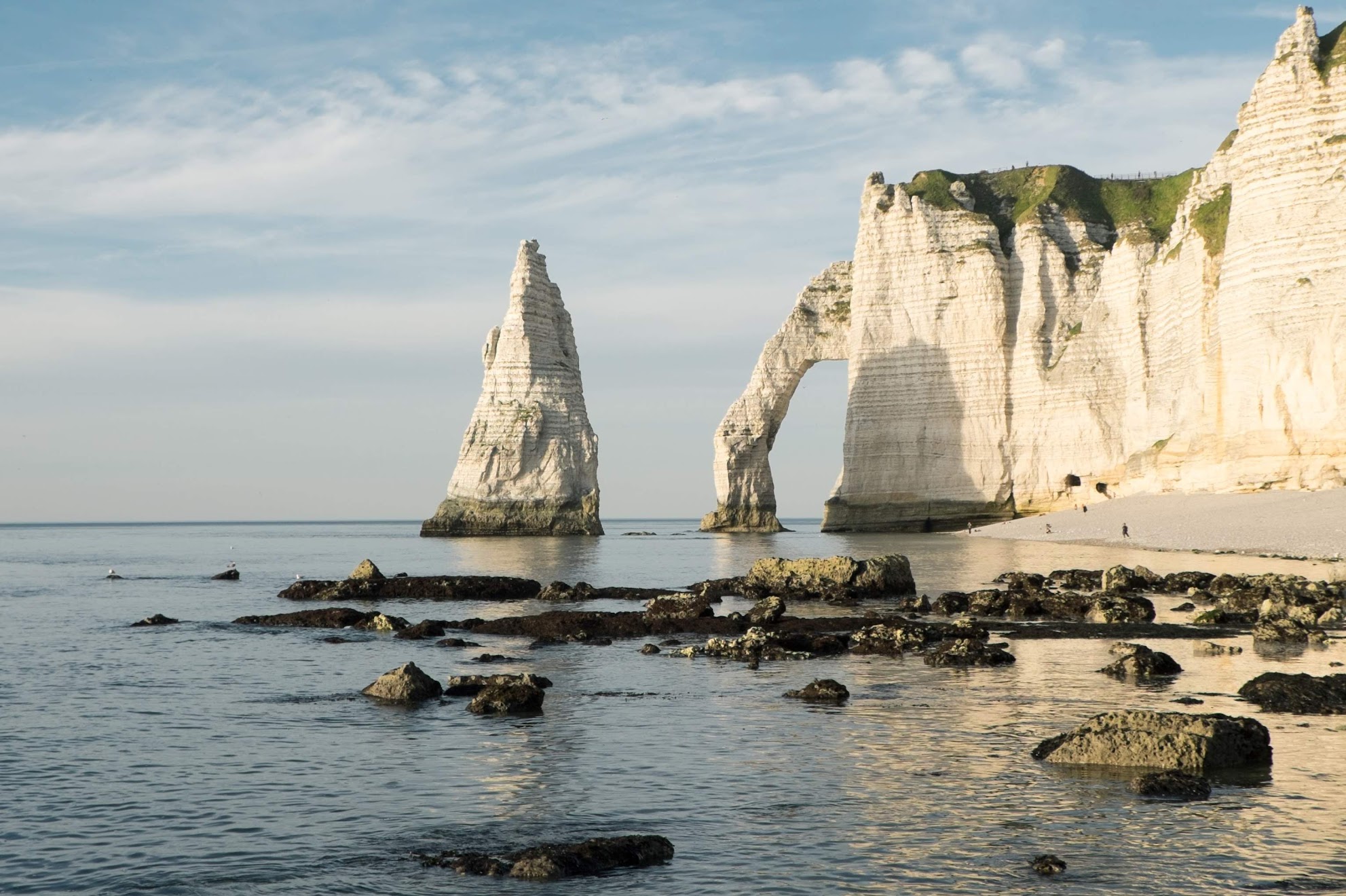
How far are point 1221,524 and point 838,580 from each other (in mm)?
25266

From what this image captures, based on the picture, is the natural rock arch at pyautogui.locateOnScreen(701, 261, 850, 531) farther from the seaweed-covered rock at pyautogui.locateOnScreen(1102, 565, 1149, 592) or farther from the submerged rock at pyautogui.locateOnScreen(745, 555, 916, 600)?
the seaweed-covered rock at pyautogui.locateOnScreen(1102, 565, 1149, 592)

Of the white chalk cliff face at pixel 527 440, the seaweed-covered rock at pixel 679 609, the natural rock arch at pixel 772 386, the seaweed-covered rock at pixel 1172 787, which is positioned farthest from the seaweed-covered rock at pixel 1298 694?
the natural rock arch at pixel 772 386

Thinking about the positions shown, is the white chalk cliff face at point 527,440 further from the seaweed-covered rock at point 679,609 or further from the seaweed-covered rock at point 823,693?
the seaweed-covered rock at point 823,693

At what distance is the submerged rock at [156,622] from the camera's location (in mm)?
32719

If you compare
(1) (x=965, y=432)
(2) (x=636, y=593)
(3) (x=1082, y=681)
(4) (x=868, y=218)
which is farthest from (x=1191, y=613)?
(4) (x=868, y=218)

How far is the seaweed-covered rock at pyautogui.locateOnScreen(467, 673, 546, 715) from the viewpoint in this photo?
1806 centimetres

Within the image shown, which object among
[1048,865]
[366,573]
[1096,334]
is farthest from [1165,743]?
[1096,334]

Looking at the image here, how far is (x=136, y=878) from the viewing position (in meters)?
10.5

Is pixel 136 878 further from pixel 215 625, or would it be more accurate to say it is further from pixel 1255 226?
pixel 1255 226

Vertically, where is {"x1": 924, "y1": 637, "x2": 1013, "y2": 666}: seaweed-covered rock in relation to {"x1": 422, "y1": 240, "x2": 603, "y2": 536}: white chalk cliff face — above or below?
below

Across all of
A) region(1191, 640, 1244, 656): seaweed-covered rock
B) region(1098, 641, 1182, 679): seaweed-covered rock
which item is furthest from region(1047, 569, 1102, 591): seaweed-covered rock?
region(1098, 641, 1182, 679): seaweed-covered rock

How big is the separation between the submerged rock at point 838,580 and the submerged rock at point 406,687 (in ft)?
63.8

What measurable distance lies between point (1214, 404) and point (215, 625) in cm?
5340

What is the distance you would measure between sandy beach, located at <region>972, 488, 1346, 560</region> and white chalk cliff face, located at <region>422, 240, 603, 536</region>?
41791 mm
